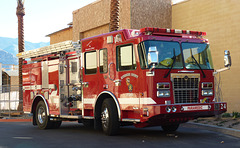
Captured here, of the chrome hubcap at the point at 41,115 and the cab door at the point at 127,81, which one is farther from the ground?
the cab door at the point at 127,81

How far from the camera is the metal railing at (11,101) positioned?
71.4ft

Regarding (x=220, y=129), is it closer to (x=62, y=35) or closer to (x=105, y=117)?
(x=105, y=117)

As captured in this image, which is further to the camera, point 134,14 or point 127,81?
point 134,14

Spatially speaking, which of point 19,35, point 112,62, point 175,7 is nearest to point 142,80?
point 112,62

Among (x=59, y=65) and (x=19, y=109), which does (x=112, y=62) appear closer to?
(x=59, y=65)

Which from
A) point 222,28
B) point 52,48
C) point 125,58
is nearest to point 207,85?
point 125,58

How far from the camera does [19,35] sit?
2480cm

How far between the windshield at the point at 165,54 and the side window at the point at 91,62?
219 centimetres

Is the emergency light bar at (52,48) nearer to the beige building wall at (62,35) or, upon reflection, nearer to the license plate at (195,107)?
the license plate at (195,107)

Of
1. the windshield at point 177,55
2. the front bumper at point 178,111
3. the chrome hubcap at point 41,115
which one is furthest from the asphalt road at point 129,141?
the chrome hubcap at point 41,115

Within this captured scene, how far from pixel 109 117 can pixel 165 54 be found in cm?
243

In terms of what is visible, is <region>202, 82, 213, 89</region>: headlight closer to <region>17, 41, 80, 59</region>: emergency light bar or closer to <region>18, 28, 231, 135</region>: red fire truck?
<region>18, 28, 231, 135</region>: red fire truck

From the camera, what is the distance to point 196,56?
1116cm

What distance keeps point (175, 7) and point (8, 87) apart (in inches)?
408
